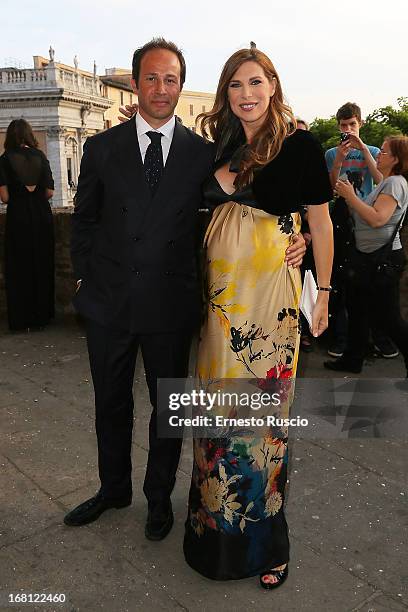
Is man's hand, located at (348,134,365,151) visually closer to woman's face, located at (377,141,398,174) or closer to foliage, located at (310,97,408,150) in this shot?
woman's face, located at (377,141,398,174)

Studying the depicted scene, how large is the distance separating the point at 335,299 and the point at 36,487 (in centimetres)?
341

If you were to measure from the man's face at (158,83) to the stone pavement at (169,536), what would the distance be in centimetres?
200

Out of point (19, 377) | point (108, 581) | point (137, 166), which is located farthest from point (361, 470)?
point (19, 377)

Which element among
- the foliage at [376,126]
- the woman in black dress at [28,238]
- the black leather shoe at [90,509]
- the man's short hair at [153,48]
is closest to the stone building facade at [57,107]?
the foliage at [376,126]

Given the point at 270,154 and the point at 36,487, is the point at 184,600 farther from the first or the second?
the point at 270,154

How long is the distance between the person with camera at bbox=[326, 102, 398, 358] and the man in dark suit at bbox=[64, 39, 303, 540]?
2.59m

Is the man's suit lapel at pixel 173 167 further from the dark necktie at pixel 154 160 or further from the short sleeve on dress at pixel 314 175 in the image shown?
the short sleeve on dress at pixel 314 175

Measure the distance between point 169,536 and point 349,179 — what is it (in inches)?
147

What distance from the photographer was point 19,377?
4.99m

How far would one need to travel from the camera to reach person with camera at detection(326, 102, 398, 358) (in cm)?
508

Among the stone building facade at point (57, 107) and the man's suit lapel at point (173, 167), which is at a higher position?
the stone building facade at point (57, 107)

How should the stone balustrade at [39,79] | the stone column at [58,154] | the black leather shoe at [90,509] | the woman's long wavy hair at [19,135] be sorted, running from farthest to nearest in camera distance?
1. the stone balustrade at [39,79]
2. the stone column at [58,154]
3. the woman's long wavy hair at [19,135]
4. the black leather shoe at [90,509]

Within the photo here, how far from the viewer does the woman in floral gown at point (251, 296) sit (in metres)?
2.35

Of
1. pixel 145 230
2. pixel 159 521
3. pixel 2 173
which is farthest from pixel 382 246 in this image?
pixel 2 173
